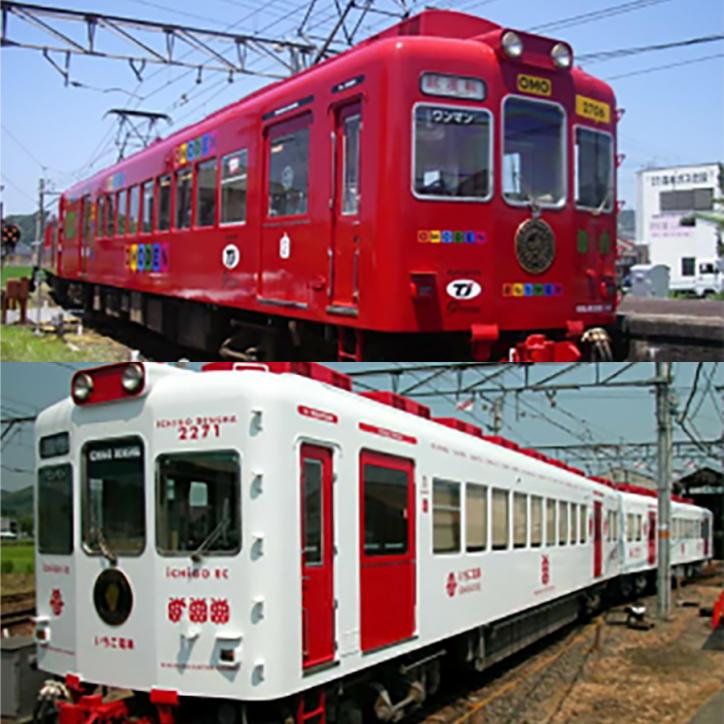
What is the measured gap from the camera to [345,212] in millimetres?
8289

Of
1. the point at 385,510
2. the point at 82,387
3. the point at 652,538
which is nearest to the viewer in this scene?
the point at 82,387

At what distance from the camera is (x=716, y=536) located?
141 feet

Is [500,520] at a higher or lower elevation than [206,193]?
lower

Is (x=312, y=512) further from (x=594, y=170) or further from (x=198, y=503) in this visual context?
(x=594, y=170)

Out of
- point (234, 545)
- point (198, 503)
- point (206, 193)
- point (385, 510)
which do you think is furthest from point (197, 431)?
point (206, 193)

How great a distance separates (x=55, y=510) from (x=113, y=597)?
0.89 m

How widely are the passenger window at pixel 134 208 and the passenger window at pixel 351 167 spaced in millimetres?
7791

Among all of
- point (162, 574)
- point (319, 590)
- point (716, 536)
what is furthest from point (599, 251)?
point (716, 536)

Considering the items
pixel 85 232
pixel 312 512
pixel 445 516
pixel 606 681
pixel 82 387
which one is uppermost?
pixel 85 232

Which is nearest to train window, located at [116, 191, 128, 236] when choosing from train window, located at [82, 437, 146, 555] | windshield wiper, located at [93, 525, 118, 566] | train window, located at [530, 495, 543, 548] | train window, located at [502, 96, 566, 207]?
train window, located at [530, 495, 543, 548]

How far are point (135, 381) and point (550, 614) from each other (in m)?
9.10

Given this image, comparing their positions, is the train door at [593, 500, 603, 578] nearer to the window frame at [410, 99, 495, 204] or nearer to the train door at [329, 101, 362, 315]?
the train door at [329, 101, 362, 315]

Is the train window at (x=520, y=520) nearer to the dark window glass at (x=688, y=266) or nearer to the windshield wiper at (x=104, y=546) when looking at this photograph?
the windshield wiper at (x=104, y=546)

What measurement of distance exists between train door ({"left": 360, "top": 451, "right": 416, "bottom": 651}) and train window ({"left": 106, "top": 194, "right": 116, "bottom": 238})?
37.7 feet
